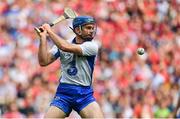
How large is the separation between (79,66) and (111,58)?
7.56 meters

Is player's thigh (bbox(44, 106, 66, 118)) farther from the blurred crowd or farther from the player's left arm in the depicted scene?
the blurred crowd

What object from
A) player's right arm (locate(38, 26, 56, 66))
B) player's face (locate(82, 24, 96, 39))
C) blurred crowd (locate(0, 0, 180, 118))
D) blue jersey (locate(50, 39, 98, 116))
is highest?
player's face (locate(82, 24, 96, 39))

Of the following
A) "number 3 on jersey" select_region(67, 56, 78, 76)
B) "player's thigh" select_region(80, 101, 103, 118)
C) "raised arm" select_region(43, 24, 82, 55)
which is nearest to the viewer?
"raised arm" select_region(43, 24, 82, 55)

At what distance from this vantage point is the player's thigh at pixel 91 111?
29.5 feet

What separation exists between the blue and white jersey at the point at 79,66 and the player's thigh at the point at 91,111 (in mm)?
272

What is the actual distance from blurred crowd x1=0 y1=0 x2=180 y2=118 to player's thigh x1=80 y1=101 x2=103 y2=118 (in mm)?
5759

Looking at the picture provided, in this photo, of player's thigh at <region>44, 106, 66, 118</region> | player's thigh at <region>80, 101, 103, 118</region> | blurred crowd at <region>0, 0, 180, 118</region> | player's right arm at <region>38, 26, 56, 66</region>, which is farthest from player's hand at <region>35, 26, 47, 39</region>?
blurred crowd at <region>0, 0, 180, 118</region>

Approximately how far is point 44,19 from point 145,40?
2356mm

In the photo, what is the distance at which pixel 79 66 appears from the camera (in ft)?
29.9

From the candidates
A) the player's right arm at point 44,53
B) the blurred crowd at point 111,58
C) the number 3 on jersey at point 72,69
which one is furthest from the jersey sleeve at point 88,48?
the blurred crowd at point 111,58

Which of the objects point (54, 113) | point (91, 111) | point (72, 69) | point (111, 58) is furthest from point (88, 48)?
point (111, 58)

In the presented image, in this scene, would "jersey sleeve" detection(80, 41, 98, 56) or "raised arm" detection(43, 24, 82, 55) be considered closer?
"raised arm" detection(43, 24, 82, 55)

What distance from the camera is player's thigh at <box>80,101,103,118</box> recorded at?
9.00 m

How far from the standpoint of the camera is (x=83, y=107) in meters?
9.14
